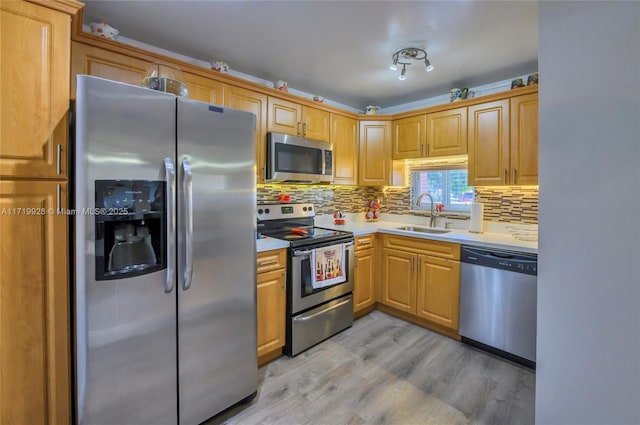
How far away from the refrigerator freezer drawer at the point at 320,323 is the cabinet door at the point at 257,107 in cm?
123

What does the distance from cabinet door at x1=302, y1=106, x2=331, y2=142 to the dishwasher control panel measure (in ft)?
5.70

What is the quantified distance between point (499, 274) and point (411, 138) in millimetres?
1654

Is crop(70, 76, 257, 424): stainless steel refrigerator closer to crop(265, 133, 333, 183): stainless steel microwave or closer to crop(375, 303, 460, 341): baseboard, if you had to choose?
crop(265, 133, 333, 183): stainless steel microwave

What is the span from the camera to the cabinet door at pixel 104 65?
1709 mm

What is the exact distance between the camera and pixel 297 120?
9.33 feet

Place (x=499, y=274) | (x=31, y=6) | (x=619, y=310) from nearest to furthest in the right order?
(x=619, y=310) → (x=31, y=6) → (x=499, y=274)

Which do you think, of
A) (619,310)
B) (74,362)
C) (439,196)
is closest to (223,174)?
(74,362)

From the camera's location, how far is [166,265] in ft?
4.76

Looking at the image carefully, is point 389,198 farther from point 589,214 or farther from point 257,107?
point 589,214

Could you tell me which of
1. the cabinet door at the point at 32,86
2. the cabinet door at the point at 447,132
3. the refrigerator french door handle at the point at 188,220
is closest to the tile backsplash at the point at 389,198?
the cabinet door at the point at 447,132

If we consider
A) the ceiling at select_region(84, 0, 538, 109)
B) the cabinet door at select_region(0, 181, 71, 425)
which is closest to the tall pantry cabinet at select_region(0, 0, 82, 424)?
the cabinet door at select_region(0, 181, 71, 425)

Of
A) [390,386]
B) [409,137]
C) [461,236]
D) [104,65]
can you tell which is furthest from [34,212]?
[409,137]

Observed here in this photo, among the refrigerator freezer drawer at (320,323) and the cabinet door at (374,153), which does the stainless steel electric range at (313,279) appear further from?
the cabinet door at (374,153)

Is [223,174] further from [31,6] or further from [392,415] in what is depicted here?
[392,415]
